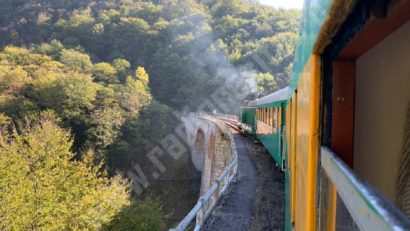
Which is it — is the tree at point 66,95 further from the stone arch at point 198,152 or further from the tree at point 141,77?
the tree at point 141,77

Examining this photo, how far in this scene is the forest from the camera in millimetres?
14461

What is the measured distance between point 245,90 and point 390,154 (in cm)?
4818

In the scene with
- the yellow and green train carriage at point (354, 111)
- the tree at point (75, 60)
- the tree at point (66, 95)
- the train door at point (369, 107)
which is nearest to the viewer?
the yellow and green train carriage at point (354, 111)

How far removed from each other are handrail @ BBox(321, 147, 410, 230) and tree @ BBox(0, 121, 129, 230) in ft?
42.5

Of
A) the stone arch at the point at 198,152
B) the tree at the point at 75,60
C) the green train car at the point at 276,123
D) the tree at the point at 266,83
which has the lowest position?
the stone arch at the point at 198,152

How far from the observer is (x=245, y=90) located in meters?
48.9

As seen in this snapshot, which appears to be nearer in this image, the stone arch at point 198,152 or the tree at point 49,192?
the tree at point 49,192

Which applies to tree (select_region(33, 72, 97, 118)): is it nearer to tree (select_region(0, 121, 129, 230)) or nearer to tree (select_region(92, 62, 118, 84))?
tree (select_region(92, 62, 118, 84))

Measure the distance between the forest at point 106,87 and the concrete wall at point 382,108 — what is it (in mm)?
12785

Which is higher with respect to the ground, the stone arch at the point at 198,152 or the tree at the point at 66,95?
the tree at the point at 66,95

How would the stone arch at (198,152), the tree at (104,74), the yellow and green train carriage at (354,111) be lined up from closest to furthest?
the yellow and green train carriage at (354,111)
the stone arch at (198,152)
the tree at (104,74)

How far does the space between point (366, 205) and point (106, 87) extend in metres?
39.7

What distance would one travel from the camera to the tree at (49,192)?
12.1 m

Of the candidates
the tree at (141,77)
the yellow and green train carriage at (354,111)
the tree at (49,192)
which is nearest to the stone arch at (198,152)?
the tree at (49,192)
